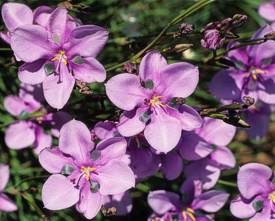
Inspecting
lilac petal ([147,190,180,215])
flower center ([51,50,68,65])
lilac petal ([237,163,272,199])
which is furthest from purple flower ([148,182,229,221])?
flower center ([51,50,68,65])

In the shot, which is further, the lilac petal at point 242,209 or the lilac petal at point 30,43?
the lilac petal at point 242,209

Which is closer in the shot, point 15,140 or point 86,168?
point 86,168

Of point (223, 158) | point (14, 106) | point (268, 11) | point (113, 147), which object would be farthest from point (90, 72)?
point (268, 11)

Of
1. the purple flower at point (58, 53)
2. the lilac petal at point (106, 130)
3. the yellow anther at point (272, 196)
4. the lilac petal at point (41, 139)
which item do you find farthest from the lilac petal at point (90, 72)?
the yellow anther at point (272, 196)

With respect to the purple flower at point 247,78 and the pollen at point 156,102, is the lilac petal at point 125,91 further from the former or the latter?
the purple flower at point 247,78

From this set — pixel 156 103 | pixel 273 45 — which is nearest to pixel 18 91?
pixel 156 103

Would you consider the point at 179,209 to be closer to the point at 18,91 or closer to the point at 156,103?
the point at 156,103

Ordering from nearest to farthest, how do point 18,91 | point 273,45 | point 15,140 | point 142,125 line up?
point 142,125 < point 273,45 < point 15,140 < point 18,91

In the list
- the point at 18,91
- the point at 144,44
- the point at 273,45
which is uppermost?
the point at 273,45
